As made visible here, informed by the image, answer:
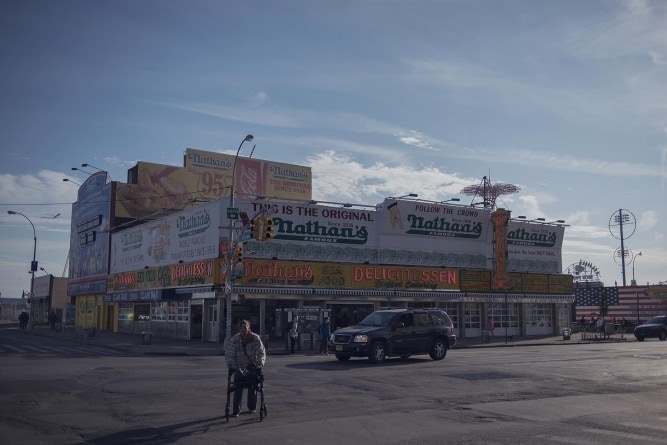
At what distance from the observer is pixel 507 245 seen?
1905 inches

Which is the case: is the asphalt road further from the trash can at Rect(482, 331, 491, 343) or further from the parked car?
the parked car

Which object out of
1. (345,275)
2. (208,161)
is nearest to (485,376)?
(345,275)

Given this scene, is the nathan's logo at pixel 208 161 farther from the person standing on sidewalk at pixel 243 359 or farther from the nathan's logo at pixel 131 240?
the person standing on sidewalk at pixel 243 359

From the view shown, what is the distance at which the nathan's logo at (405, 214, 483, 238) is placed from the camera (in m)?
44.6

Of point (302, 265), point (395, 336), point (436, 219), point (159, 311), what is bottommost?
point (395, 336)

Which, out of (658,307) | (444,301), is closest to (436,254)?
(444,301)

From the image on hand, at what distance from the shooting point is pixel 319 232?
3962 centimetres

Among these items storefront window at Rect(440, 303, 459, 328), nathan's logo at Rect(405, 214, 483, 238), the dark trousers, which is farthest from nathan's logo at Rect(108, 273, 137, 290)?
the dark trousers

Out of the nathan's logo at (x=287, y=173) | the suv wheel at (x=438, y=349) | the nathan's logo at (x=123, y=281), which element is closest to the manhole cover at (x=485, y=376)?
the suv wheel at (x=438, y=349)

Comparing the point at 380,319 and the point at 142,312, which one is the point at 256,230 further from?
the point at 142,312

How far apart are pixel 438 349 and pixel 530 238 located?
29116 millimetres

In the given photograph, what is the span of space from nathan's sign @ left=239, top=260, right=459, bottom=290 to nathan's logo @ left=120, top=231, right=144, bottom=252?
15.4 meters

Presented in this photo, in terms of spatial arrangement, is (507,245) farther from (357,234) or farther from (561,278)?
(357,234)

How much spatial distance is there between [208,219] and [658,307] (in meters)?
48.5
